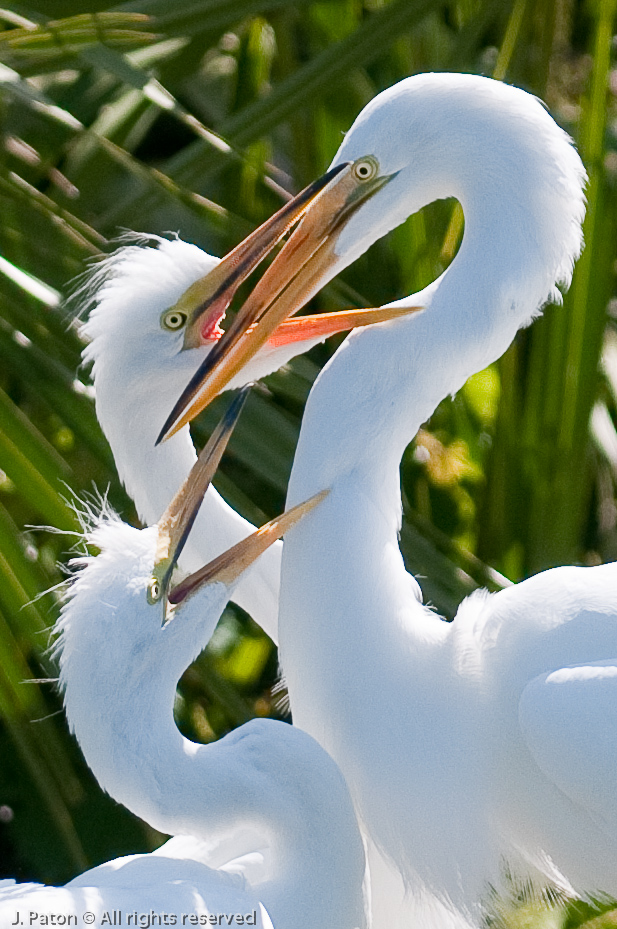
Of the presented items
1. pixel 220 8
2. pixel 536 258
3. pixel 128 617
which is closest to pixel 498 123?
pixel 536 258

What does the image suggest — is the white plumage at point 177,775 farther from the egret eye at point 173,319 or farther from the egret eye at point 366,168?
the egret eye at point 366,168

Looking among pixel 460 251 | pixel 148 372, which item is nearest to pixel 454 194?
pixel 460 251

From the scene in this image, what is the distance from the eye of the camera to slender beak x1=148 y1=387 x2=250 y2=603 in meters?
1.46

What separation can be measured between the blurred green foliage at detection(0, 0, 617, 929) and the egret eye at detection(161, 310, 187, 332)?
0.13 metres

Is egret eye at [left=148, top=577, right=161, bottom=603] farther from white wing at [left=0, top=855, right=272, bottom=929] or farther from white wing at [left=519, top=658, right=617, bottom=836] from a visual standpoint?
white wing at [left=519, top=658, right=617, bottom=836]

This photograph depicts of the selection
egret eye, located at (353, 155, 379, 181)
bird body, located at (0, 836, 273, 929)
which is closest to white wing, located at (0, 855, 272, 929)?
bird body, located at (0, 836, 273, 929)

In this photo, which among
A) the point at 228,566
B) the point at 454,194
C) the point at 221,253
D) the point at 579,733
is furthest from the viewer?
the point at 221,253

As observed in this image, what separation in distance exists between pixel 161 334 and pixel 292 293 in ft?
0.62

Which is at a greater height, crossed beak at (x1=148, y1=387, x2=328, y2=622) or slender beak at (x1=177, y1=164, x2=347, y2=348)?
slender beak at (x1=177, y1=164, x2=347, y2=348)

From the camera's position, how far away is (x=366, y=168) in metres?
1.55

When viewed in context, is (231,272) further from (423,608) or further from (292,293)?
(423,608)

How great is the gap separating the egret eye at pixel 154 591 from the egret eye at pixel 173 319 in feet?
1.25

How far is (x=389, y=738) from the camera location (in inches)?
58.6

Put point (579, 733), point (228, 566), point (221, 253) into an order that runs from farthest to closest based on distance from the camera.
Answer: point (221, 253) → point (228, 566) → point (579, 733)
